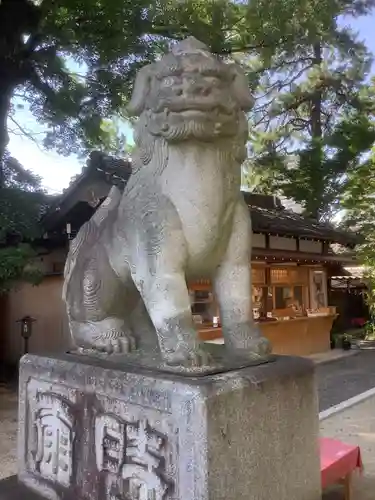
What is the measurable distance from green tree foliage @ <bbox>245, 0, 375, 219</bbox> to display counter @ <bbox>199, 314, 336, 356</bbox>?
8.92 ft

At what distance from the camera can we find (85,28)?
6.30 m

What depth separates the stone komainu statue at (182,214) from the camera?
72.6 inches

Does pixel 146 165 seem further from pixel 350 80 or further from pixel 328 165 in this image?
pixel 350 80

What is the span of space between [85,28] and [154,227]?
542cm

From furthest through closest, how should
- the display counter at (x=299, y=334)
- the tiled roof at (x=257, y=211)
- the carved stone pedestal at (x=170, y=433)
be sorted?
the display counter at (x=299, y=334) → the tiled roof at (x=257, y=211) → the carved stone pedestal at (x=170, y=433)

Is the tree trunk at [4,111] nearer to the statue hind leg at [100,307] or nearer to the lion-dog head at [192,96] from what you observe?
the statue hind leg at [100,307]

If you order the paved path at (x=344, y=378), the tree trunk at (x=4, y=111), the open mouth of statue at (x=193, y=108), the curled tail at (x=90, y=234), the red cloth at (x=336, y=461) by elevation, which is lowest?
the paved path at (x=344, y=378)

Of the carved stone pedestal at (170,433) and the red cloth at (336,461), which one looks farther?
the red cloth at (336,461)

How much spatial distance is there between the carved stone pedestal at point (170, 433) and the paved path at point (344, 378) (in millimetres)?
4193

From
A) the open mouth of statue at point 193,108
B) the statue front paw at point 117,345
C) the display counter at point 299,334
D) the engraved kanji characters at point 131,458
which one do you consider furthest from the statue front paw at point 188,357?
the display counter at point 299,334

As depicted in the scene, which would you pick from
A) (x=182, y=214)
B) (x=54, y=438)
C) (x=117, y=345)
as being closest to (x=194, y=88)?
(x=182, y=214)

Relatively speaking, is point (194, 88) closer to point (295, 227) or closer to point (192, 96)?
point (192, 96)

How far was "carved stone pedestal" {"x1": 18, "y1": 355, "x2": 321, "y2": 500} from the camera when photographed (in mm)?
1644

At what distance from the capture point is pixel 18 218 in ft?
17.8
